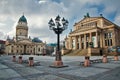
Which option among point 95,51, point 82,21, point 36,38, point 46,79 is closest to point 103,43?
point 95,51

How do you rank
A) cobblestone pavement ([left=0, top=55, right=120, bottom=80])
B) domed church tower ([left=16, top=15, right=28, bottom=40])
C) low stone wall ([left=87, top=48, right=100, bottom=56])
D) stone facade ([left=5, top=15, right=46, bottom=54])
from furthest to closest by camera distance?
domed church tower ([left=16, top=15, right=28, bottom=40]), stone facade ([left=5, top=15, right=46, bottom=54]), low stone wall ([left=87, top=48, right=100, bottom=56]), cobblestone pavement ([left=0, top=55, right=120, bottom=80])

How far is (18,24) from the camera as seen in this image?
110 m

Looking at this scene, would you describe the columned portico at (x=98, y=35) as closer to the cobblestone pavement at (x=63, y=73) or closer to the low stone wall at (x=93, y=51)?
the low stone wall at (x=93, y=51)

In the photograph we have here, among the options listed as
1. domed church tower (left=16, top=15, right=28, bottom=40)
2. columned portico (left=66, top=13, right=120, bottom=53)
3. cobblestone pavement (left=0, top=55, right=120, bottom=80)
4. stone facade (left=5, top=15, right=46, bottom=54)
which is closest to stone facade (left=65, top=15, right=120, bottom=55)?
columned portico (left=66, top=13, right=120, bottom=53)

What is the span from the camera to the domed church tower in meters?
110

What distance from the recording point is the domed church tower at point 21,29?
110 metres

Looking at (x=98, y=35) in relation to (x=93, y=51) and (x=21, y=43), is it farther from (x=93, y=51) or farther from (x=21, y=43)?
(x=21, y=43)

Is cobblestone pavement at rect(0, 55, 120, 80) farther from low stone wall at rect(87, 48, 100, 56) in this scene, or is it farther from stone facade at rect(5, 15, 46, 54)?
stone facade at rect(5, 15, 46, 54)

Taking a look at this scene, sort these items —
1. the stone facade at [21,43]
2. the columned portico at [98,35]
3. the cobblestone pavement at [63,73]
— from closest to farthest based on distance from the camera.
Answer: the cobblestone pavement at [63,73], the columned portico at [98,35], the stone facade at [21,43]

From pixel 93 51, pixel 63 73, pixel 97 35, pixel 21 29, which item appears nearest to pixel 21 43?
pixel 21 29

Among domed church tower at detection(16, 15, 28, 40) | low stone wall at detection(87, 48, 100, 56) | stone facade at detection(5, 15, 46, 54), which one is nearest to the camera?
low stone wall at detection(87, 48, 100, 56)

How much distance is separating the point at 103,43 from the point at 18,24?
82.4 metres

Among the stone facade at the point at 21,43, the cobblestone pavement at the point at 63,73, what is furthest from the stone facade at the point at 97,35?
the stone facade at the point at 21,43

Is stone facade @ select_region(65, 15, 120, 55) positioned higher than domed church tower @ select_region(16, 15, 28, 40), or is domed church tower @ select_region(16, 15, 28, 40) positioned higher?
domed church tower @ select_region(16, 15, 28, 40)
